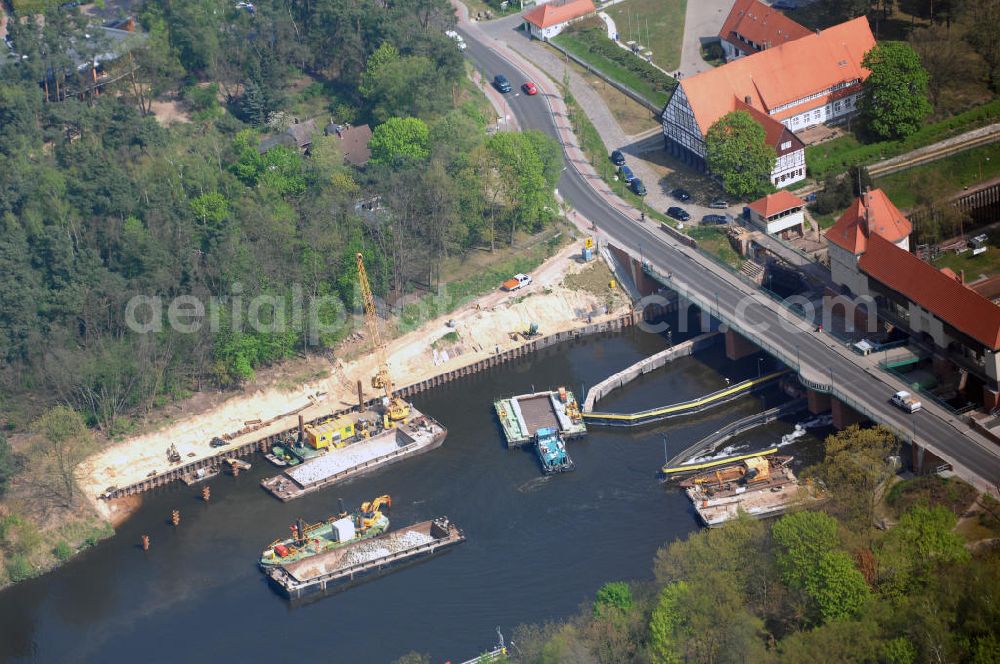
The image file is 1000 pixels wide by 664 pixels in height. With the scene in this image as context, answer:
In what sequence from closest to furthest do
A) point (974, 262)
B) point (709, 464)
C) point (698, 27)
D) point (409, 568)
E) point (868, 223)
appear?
point (409, 568)
point (709, 464)
point (868, 223)
point (974, 262)
point (698, 27)

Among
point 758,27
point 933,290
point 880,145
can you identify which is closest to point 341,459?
Answer: point 933,290

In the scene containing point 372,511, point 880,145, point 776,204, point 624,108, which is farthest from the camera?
point 624,108

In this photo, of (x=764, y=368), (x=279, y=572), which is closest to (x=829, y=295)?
(x=764, y=368)

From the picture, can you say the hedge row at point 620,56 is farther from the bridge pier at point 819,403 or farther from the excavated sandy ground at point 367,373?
the bridge pier at point 819,403

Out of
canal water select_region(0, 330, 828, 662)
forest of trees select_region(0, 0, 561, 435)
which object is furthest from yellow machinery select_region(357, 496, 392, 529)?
forest of trees select_region(0, 0, 561, 435)

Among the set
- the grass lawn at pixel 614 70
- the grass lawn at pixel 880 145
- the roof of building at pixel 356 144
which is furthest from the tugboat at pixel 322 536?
the grass lawn at pixel 614 70

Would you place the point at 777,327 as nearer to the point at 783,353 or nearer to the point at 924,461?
the point at 783,353

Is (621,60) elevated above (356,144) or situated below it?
above
